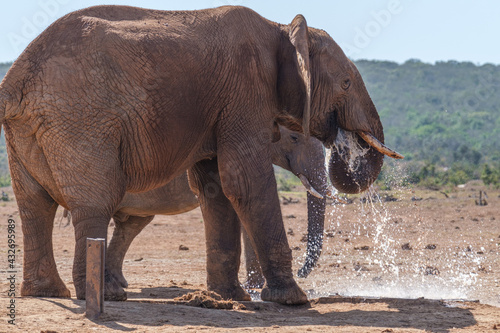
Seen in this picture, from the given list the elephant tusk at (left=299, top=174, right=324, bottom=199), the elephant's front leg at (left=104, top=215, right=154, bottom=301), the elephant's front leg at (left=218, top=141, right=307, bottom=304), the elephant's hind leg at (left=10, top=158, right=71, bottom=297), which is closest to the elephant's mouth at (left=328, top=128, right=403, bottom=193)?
the elephant tusk at (left=299, top=174, right=324, bottom=199)

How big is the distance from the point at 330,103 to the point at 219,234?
171 cm

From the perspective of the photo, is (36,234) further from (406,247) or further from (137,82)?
(406,247)

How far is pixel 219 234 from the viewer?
826 centimetres

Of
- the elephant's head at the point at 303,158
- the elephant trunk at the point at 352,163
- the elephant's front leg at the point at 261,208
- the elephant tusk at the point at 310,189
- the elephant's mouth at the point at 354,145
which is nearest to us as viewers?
the elephant's front leg at the point at 261,208

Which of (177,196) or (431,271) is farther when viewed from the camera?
(177,196)

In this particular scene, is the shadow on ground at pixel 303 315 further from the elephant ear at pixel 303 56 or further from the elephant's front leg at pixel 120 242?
the elephant's front leg at pixel 120 242

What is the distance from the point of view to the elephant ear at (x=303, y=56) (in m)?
7.57

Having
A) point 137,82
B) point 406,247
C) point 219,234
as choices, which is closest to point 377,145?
point 219,234

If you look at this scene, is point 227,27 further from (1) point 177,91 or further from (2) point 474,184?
(2) point 474,184

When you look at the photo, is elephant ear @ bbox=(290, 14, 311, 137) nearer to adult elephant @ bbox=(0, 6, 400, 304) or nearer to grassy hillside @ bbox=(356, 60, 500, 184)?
adult elephant @ bbox=(0, 6, 400, 304)

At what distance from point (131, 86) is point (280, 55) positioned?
5.88ft

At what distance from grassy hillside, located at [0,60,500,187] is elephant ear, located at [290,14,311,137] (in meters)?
20.0

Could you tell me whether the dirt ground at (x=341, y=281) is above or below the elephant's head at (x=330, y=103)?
below

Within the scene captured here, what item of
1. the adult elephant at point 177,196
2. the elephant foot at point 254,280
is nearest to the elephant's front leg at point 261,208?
the elephant foot at point 254,280
